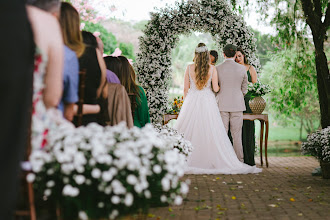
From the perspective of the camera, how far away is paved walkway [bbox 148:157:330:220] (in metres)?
4.96

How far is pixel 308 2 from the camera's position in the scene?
8305 millimetres

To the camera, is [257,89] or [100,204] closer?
[100,204]

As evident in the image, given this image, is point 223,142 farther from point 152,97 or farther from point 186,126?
point 152,97

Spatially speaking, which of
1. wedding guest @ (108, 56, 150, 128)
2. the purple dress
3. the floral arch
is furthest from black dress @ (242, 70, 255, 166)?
the purple dress

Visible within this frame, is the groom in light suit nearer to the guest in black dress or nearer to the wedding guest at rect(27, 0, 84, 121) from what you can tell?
the guest in black dress

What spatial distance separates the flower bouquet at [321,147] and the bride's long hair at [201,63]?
2.25 m

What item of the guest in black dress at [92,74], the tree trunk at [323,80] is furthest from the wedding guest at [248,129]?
the guest in black dress at [92,74]

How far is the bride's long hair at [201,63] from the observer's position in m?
8.59

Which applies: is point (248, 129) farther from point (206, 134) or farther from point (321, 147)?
point (321, 147)

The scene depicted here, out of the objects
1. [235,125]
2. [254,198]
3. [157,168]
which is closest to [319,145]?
[235,125]

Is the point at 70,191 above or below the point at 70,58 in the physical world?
below

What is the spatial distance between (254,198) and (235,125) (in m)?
3.10

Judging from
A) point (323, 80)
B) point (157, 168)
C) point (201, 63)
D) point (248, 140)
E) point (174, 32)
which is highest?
point (174, 32)

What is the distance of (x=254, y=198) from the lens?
6020 millimetres
